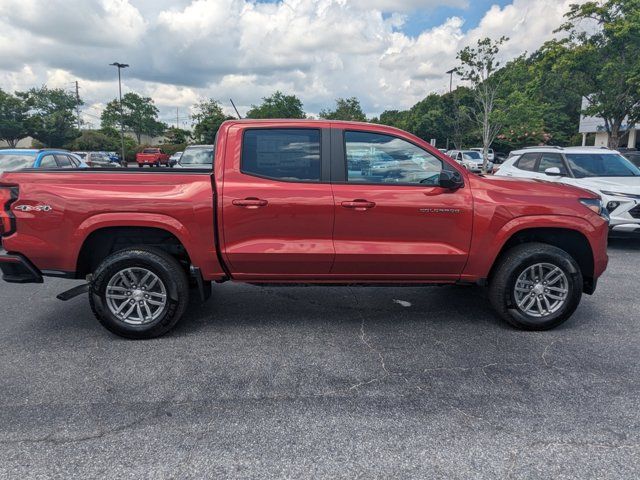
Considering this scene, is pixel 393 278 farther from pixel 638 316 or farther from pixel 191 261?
pixel 638 316

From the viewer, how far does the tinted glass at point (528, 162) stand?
32.4 ft

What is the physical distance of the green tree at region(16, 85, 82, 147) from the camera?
57500 millimetres

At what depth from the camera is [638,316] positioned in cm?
488

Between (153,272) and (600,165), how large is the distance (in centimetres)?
853

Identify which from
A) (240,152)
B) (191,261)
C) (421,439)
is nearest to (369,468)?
(421,439)

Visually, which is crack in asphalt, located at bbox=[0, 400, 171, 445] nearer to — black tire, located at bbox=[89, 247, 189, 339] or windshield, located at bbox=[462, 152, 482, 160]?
black tire, located at bbox=[89, 247, 189, 339]

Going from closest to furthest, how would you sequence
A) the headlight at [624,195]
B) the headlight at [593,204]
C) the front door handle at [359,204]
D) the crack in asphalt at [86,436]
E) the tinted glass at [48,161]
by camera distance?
1. the crack in asphalt at [86,436]
2. the front door handle at [359,204]
3. the headlight at [593,204]
4. the headlight at [624,195]
5. the tinted glass at [48,161]

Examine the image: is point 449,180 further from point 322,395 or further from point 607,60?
point 607,60

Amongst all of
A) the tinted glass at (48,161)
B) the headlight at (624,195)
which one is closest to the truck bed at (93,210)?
the tinted glass at (48,161)

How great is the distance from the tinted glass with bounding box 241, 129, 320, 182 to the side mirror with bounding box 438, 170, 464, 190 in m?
1.08

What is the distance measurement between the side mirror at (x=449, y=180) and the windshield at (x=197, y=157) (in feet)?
34.0

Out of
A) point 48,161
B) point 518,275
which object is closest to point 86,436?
point 518,275

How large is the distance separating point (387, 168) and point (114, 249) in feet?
8.63

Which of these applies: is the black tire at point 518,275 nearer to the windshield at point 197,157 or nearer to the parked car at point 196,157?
the parked car at point 196,157
